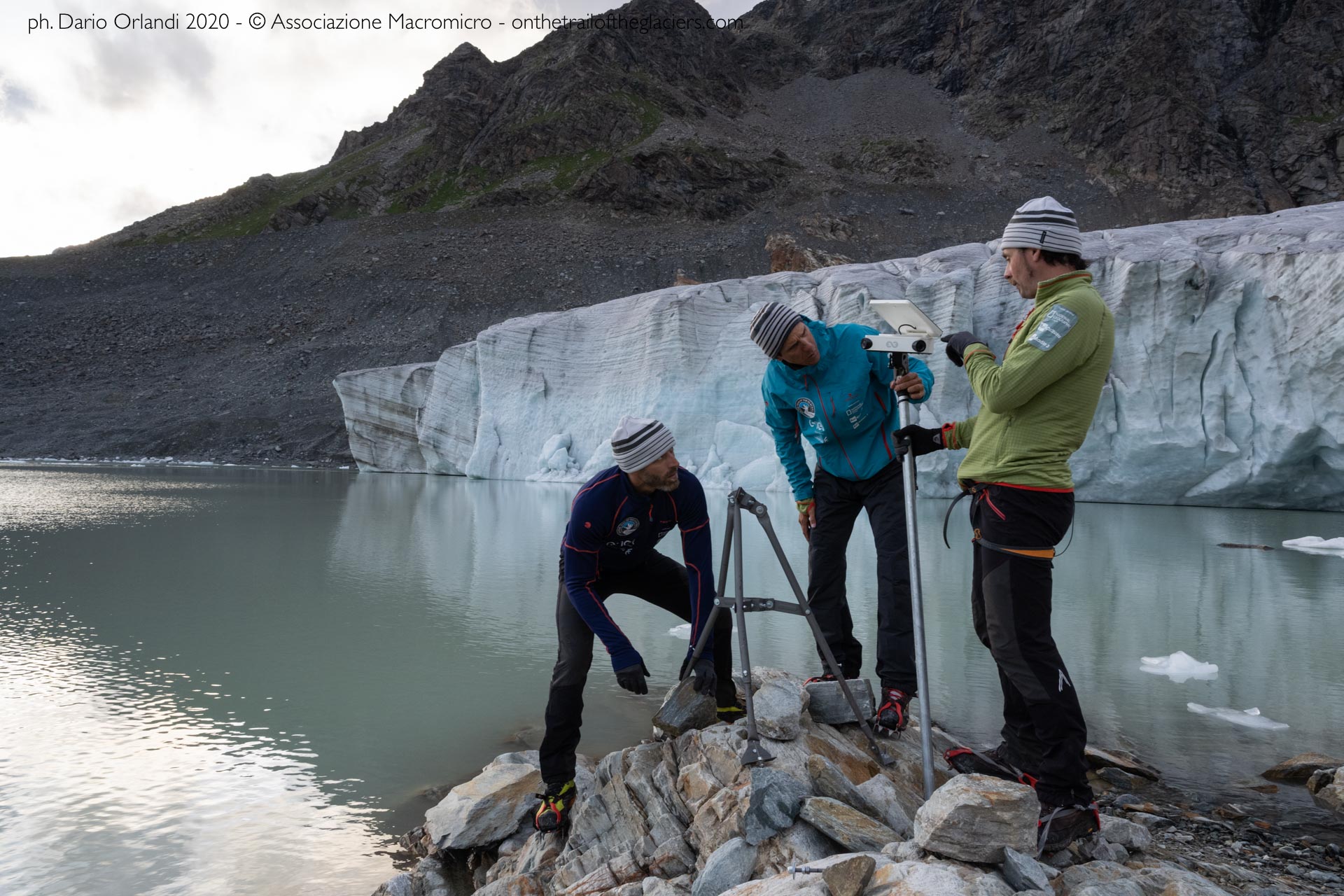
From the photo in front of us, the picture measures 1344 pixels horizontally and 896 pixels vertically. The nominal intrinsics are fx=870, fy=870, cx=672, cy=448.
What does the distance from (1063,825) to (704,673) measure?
112cm

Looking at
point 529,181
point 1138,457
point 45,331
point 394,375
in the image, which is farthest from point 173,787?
point 529,181

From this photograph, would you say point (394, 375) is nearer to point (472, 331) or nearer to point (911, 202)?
point (472, 331)

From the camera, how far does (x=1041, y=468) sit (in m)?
2.40

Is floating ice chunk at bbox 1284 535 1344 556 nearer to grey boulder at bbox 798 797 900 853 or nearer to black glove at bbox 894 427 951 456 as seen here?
black glove at bbox 894 427 951 456

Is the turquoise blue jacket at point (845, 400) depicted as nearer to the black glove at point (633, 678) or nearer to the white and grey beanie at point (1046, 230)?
the white and grey beanie at point (1046, 230)

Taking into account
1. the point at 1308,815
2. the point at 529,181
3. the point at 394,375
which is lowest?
the point at 1308,815

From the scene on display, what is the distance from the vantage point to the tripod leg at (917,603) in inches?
97.7

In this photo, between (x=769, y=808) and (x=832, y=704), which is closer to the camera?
(x=769, y=808)

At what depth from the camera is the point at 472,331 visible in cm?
4569

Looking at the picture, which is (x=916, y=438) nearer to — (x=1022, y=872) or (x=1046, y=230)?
(x=1046, y=230)

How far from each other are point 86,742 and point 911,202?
56.7 m

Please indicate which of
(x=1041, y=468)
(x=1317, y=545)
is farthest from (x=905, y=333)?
(x=1317, y=545)

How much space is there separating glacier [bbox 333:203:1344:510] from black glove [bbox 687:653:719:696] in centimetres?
1356

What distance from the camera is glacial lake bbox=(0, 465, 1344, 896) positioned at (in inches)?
126
